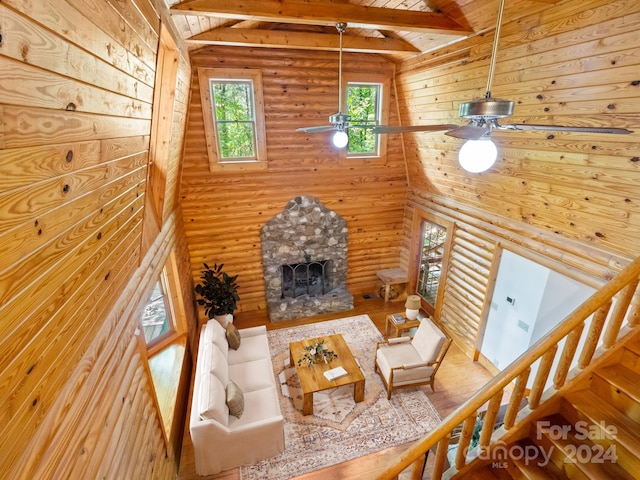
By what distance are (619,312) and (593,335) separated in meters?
0.23

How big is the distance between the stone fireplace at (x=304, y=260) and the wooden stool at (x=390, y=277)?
0.79 metres

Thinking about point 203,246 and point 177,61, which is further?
point 203,246

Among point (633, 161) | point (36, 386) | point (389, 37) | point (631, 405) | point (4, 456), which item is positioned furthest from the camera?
point (389, 37)

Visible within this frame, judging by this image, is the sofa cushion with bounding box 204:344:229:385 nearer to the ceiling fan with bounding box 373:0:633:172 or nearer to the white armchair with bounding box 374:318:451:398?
the white armchair with bounding box 374:318:451:398

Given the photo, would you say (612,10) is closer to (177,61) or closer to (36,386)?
(177,61)

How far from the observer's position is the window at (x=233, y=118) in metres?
4.69

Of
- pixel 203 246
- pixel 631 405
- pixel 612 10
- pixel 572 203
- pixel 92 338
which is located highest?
pixel 612 10

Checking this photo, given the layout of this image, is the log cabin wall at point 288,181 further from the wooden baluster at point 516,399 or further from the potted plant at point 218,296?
the wooden baluster at point 516,399

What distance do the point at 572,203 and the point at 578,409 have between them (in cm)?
196

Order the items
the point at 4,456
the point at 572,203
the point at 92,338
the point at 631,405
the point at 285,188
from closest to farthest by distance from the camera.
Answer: the point at 4,456 → the point at 92,338 → the point at 631,405 → the point at 572,203 → the point at 285,188

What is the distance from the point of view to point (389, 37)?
4141mm

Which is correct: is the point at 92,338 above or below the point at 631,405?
above

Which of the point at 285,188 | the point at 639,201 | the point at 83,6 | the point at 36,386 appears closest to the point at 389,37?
the point at 285,188

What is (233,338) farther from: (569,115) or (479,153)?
(569,115)
